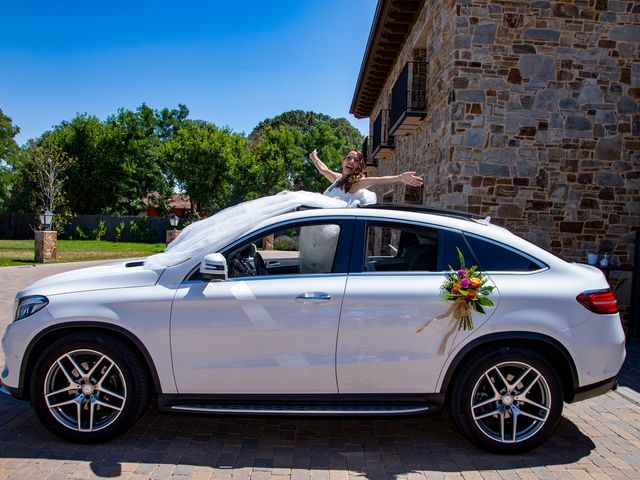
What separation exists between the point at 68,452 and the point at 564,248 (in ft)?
25.0

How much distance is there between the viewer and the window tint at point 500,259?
3.60m

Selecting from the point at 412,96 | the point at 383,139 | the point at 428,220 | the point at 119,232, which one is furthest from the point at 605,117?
the point at 119,232

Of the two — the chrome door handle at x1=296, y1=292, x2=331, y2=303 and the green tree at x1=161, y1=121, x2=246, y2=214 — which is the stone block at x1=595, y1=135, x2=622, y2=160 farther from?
the green tree at x1=161, y1=121, x2=246, y2=214

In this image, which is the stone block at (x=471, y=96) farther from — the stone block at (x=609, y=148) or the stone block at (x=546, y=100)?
the stone block at (x=609, y=148)

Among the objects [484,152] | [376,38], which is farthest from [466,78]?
[376,38]

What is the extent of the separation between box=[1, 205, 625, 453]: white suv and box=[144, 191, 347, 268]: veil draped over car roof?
104 millimetres

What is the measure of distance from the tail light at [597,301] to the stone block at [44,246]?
1727cm

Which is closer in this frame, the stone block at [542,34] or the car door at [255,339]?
the car door at [255,339]

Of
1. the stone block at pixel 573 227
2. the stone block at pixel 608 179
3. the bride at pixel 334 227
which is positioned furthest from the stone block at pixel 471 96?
the bride at pixel 334 227

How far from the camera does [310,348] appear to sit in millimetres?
3408

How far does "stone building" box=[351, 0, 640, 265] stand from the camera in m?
7.99

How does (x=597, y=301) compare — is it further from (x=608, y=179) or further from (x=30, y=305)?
(x=608, y=179)

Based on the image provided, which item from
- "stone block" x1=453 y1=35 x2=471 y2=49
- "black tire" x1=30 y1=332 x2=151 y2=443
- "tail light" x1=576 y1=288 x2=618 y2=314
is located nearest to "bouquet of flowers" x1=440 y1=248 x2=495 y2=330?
"tail light" x1=576 y1=288 x2=618 y2=314

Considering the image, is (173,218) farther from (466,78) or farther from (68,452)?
(68,452)
